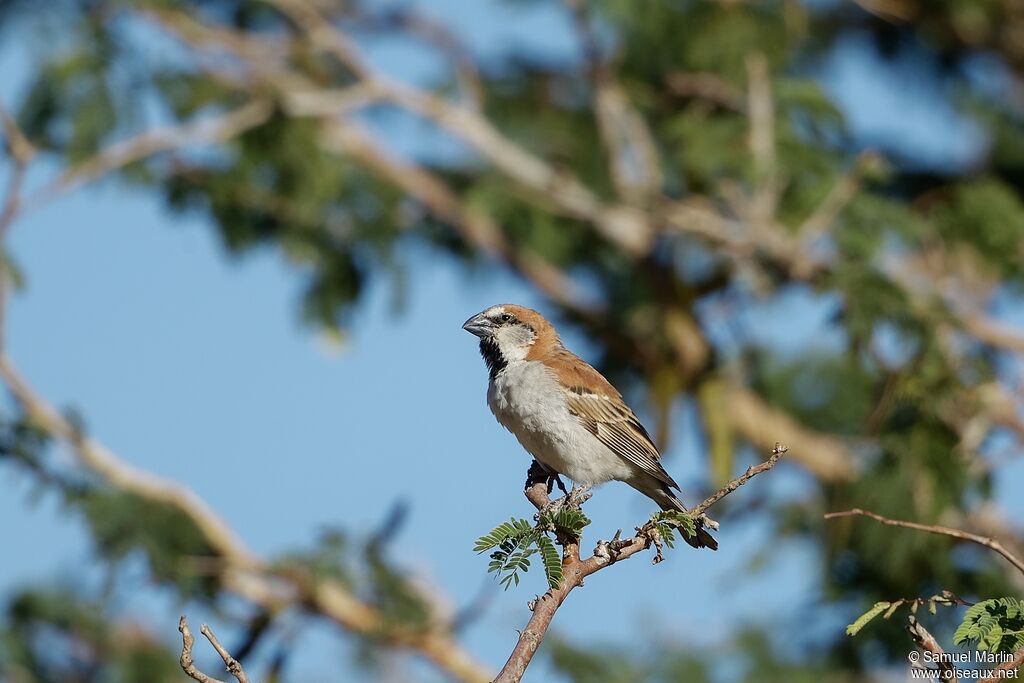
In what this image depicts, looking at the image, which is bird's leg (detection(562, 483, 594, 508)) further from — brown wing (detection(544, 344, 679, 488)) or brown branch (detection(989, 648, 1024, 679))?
brown branch (detection(989, 648, 1024, 679))

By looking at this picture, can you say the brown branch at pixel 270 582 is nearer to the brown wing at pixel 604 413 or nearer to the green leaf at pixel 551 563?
the brown wing at pixel 604 413

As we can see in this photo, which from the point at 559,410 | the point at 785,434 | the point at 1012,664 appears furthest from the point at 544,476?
the point at 785,434

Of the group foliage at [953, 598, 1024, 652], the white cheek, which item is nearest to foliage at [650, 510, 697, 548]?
foliage at [953, 598, 1024, 652]

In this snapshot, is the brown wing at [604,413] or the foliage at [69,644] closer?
the brown wing at [604,413]

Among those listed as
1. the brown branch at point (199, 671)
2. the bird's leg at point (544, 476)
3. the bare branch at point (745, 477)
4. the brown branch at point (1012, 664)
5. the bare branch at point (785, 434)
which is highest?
the bare branch at point (785, 434)

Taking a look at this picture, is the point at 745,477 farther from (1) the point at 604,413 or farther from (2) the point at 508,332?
(2) the point at 508,332

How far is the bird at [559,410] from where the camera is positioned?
5027mm

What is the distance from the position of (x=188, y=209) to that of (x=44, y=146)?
135 centimetres

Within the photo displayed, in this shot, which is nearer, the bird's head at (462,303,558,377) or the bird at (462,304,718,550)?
the bird at (462,304,718,550)

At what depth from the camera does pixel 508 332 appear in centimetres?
554

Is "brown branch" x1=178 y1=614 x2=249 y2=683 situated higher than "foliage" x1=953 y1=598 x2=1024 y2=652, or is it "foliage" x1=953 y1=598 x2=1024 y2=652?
"foliage" x1=953 y1=598 x2=1024 y2=652

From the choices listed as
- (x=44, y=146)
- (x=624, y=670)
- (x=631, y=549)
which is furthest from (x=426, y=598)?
(x=631, y=549)

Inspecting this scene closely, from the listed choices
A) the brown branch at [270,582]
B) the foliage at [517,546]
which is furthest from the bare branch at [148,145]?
the foliage at [517,546]

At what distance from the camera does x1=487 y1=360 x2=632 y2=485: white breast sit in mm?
5004
